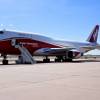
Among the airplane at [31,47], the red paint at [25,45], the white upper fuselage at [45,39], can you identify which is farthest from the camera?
the white upper fuselage at [45,39]

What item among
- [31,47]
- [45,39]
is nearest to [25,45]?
[31,47]

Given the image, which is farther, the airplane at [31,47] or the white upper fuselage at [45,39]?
the white upper fuselage at [45,39]

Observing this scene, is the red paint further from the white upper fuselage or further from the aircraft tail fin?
the aircraft tail fin

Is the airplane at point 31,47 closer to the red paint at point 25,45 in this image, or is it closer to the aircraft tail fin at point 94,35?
the red paint at point 25,45

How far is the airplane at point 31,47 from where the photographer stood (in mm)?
33062

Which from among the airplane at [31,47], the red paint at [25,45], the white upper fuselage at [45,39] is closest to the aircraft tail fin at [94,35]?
the white upper fuselage at [45,39]

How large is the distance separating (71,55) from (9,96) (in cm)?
3361

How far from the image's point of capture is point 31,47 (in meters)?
36.7

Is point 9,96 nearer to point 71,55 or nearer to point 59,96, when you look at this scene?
point 59,96

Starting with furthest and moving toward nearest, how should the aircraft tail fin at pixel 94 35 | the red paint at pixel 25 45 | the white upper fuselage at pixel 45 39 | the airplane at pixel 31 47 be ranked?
the aircraft tail fin at pixel 94 35
the white upper fuselage at pixel 45 39
the airplane at pixel 31 47
the red paint at pixel 25 45

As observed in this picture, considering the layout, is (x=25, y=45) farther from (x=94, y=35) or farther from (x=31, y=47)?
(x=94, y=35)

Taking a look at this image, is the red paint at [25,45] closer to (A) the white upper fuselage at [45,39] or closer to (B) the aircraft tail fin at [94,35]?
(A) the white upper fuselage at [45,39]

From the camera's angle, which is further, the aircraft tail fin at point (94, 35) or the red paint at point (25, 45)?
the aircraft tail fin at point (94, 35)

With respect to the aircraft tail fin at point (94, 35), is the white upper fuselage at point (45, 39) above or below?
below
